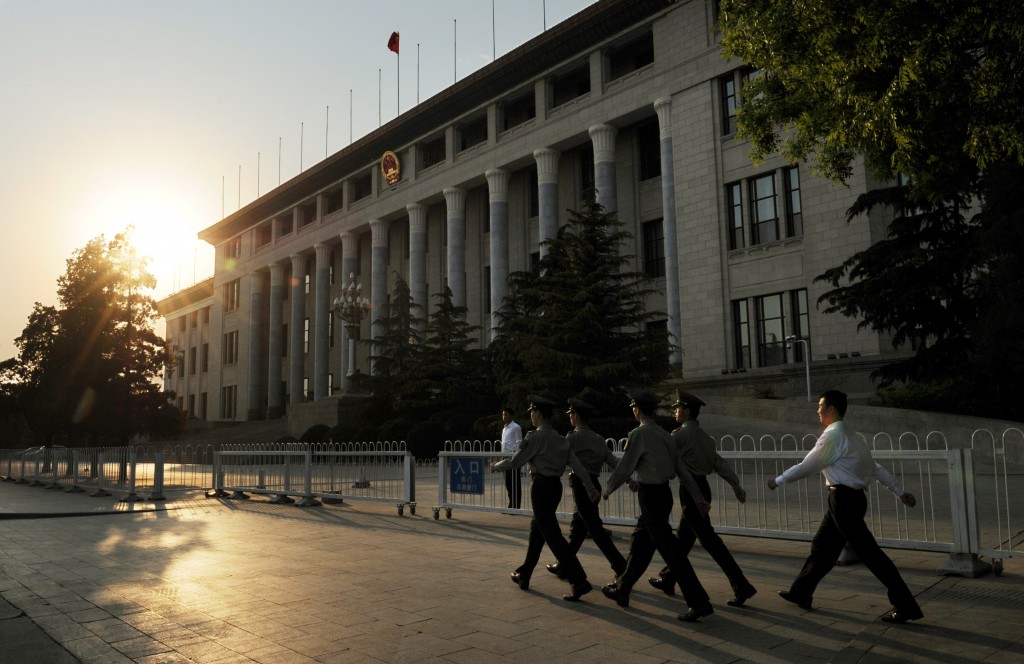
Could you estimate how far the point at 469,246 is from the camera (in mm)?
46312

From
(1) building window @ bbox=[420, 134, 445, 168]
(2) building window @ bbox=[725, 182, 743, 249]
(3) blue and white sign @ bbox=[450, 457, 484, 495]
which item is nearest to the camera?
(3) blue and white sign @ bbox=[450, 457, 484, 495]

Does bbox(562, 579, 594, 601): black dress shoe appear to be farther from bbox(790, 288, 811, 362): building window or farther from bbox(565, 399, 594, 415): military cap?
bbox(790, 288, 811, 362): building window

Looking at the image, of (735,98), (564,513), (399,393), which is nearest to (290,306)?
(399,393)

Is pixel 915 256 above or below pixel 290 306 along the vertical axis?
below

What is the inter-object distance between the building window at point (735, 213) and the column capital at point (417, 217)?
2029 cm

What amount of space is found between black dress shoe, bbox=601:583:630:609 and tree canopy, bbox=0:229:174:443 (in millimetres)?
24481

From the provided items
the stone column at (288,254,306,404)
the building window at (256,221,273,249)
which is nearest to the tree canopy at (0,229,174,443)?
the stone column at (288,254,306,404)

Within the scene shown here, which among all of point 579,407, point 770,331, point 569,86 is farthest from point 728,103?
point 579,407

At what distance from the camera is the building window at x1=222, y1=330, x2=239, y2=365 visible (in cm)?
6775

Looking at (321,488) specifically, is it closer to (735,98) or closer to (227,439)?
(735,98)

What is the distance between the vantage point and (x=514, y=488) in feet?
38.1

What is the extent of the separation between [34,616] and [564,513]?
6337mm

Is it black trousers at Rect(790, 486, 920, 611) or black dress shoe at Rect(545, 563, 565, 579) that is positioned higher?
black trousers at Rect(790, 486, 920, 611)

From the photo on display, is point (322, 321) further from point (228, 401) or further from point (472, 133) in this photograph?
point (228, 401)
